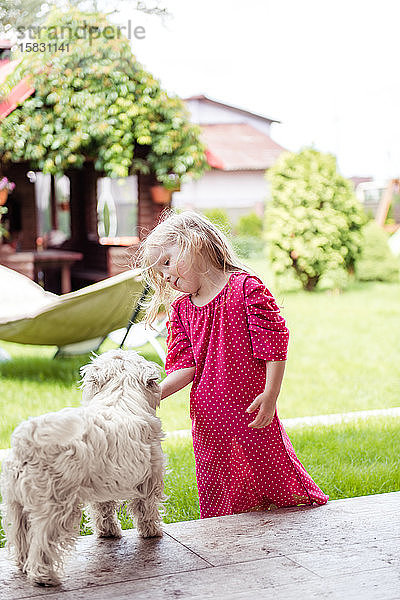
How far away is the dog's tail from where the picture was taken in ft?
4.30

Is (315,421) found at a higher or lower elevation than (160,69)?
lower

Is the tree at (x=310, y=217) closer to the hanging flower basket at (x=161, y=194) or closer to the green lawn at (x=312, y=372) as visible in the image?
the green lawn at (x=312, y=372)

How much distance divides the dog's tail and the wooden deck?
275mm

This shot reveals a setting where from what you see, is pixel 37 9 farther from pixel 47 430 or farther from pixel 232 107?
pixel 232 107

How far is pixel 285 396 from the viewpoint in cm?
445

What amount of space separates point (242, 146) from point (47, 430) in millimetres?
16686

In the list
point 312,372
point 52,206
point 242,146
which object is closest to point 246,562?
point 312,372

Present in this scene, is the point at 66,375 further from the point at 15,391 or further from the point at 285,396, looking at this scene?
the point at 285,396

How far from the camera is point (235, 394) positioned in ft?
5.96

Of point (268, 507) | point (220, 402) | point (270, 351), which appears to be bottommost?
point (268, 507)

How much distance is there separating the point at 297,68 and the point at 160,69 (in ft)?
25.6

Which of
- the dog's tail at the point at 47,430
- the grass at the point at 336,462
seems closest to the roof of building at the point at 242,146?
the grass at the point at 336,462

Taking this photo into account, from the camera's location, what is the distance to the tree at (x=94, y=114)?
730cm

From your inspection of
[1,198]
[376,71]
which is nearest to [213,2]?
[1,198]
